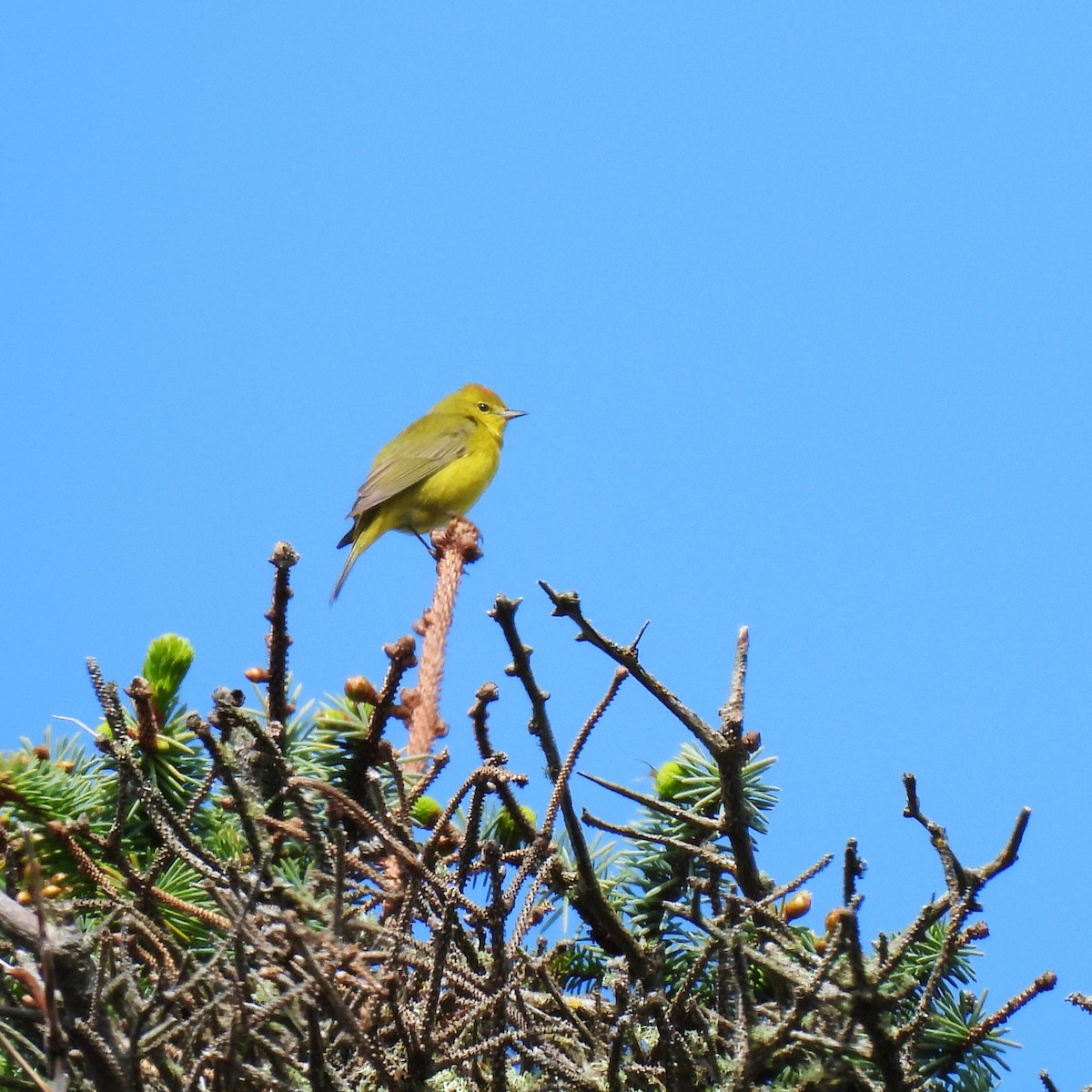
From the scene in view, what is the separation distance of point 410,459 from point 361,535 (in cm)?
61

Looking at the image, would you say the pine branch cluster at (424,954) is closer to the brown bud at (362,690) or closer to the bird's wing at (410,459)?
the brown bud at (362,690)

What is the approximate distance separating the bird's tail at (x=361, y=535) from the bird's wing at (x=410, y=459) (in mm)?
102

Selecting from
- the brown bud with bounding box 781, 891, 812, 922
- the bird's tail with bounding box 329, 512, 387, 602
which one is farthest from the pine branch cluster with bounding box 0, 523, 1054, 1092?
the bird's tail with bounding box 329, 512, 387, 602

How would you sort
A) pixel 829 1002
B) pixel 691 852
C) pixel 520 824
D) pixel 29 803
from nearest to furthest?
1. pixel 829 1002
2. pixel 691 852
3. pixel 520 824
4. pixel 29 803

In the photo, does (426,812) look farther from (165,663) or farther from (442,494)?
(442,494)

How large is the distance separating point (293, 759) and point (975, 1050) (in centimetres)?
166

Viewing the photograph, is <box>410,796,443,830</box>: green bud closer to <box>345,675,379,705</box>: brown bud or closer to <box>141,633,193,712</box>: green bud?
<box>345,675,379,705</box>: brown bud

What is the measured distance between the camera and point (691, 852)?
2.37 meters

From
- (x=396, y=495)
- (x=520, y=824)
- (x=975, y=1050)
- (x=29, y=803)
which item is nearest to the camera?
(x=520, y=824)

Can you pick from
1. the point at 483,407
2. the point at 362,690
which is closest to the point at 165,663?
the point at 362,690

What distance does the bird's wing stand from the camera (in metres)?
8.03

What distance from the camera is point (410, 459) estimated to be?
8.35 meters

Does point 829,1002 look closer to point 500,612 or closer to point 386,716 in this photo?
point 500,612

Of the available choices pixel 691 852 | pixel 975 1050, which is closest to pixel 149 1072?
pixel 691 852
